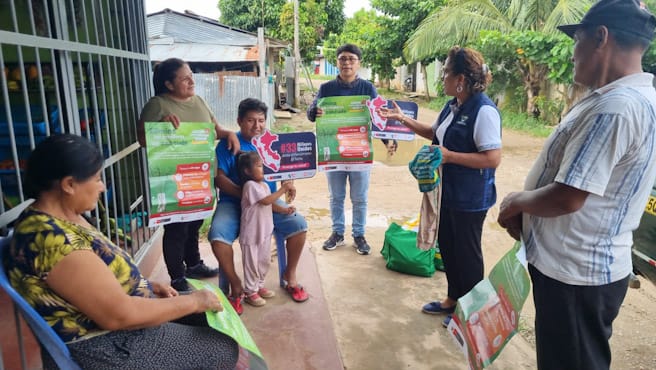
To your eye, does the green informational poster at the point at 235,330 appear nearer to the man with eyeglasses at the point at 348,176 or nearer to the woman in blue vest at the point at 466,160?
the woman in blue vest at the point at 466,160

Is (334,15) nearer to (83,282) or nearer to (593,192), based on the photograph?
(593,192)

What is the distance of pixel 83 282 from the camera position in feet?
4.72

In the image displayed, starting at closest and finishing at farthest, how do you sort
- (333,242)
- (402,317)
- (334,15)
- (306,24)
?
1. (402,317)
2. (333,242)
3. (306,24)
4. (334,15)

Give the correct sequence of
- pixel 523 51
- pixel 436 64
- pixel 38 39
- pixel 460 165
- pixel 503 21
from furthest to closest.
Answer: pixel 436 64, pixel 503 21, pixel 523 51, pixel 460 165, pixel 38 39

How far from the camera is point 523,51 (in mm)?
11289

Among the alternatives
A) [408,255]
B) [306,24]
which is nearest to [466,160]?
[408,255]

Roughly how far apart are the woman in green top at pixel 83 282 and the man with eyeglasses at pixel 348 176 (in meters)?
2.32

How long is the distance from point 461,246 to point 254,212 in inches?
55.1

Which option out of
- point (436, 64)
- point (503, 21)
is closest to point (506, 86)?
point (503, 21)

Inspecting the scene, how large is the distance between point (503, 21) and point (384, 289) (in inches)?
436

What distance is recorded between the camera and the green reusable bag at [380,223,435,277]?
3844mm

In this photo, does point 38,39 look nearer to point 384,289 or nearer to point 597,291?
point 597,291

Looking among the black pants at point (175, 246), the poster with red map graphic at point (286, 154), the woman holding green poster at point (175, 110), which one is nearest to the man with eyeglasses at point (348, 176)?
the poster with red map graphic at point (286, 154)

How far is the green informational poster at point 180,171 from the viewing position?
2.69 metres
